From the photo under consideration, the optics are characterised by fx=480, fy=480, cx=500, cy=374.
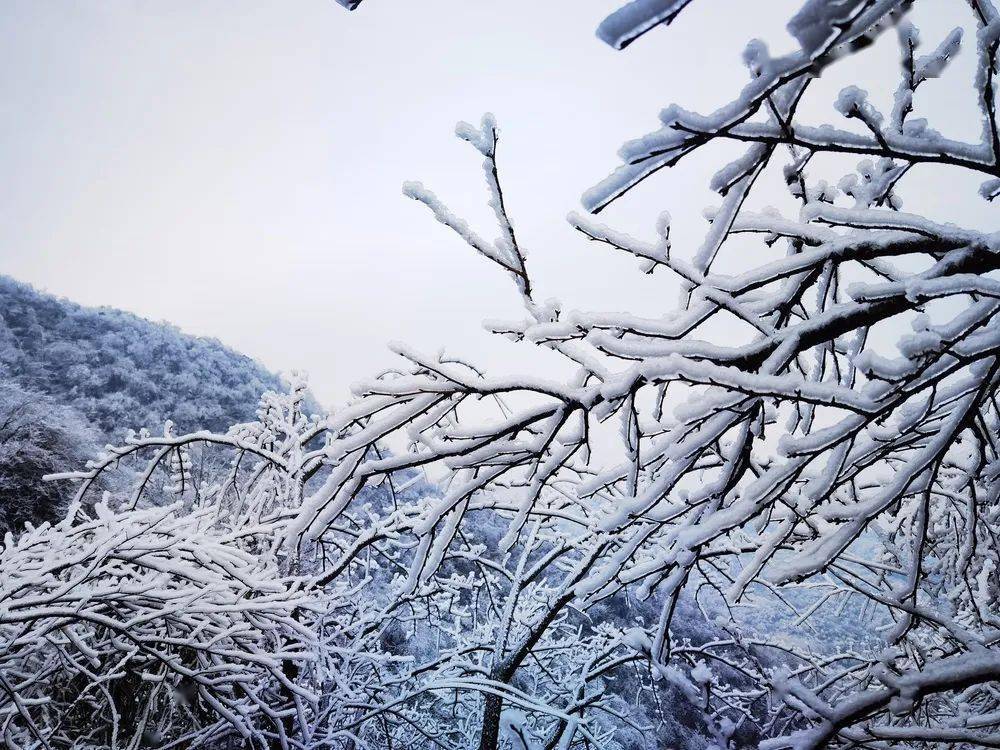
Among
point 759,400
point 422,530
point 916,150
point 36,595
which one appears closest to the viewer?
point 916,150

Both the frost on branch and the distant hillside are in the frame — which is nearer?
the frost on branch

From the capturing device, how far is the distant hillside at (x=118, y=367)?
19.1 m

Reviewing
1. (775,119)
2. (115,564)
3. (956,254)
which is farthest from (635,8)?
(115,564)

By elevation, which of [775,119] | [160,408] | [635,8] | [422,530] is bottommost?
[160,408]

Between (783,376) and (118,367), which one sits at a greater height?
(783,376)

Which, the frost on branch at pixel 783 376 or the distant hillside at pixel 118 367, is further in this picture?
the distant hillside at pixel 118 367

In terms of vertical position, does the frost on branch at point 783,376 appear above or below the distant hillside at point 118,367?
above

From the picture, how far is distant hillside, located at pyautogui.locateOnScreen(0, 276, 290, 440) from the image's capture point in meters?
19.1

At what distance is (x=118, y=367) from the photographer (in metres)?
21.0

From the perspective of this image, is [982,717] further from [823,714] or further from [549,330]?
[549,330]

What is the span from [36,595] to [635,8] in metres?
3.42

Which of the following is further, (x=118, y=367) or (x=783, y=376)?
(x=118, y=367)

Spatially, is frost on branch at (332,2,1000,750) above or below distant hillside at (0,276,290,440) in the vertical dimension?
above

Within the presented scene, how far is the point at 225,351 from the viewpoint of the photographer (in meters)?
25.2
